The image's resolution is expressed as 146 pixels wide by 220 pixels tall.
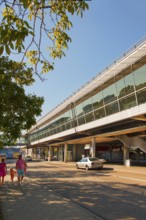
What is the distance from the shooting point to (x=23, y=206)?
1088 centimetres

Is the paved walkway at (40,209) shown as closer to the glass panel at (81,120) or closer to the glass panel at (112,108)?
the glass panel at (112,108)

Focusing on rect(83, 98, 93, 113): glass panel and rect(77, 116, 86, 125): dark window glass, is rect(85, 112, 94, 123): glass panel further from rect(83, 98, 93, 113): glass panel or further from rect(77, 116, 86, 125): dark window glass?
rect(77, 116, 86, 125): dark window glass

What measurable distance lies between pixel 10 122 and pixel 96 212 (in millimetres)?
7408

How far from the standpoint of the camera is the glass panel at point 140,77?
29.6 metres

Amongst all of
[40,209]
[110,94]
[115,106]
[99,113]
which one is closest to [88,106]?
[99,113]

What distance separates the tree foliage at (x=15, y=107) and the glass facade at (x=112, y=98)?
15.6 metres

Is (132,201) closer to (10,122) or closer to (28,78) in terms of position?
(10,122)

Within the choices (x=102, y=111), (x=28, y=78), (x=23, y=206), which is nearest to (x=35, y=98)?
(x=28, y=78)

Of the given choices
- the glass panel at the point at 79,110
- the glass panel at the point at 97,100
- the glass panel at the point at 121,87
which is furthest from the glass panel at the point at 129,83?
the glass panel at the point at 79,110

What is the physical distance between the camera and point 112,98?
36.6 meters

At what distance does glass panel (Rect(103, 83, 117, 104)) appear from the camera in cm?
3600

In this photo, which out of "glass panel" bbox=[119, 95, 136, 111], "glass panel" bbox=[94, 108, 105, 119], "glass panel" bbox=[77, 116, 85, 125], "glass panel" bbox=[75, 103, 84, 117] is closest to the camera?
"glass panel" bbox=[119, 95, 136, 111]

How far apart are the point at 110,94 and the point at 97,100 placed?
14.9ft

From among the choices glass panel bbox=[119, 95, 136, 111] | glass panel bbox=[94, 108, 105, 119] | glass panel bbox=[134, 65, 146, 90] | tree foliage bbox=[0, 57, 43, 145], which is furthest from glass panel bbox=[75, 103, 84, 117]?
tree foliage bbox=[0, 57, 43, 145]
